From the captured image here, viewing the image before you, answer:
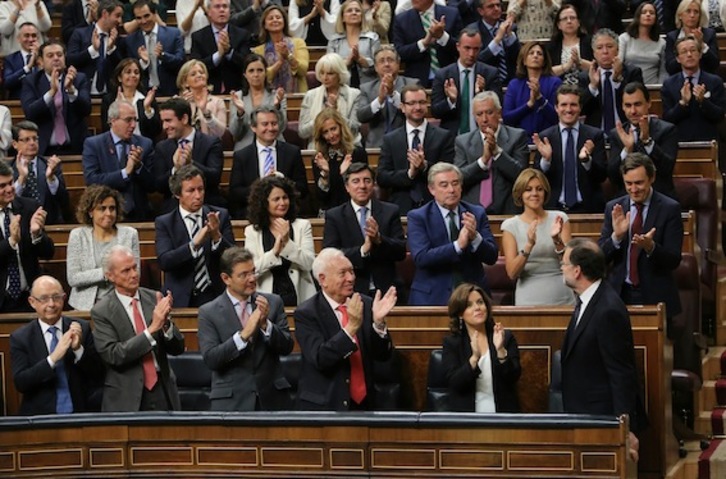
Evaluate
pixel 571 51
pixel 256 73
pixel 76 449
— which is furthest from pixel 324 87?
pixel 76 449

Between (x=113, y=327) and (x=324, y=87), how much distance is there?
2.78m

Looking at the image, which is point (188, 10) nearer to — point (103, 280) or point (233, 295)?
point (103, 280)

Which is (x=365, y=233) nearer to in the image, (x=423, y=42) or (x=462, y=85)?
(x=462, y=85)

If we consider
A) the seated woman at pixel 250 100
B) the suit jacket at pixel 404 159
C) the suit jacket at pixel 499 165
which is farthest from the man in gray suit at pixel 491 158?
the seated woman at pixel 250 100

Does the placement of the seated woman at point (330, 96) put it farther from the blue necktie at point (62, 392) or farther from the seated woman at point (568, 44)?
the blue necktie at point (62, 392)

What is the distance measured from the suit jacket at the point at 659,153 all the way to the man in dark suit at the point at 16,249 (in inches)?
110

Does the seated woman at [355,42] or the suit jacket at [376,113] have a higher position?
the seated woman at [355,42]

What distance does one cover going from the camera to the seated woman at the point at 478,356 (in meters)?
6.91

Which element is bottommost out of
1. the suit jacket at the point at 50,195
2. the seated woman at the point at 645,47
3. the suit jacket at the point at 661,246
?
the suit jacket at the point at 661,246

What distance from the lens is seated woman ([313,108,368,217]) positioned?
8.88 meters

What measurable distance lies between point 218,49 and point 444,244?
2949mm

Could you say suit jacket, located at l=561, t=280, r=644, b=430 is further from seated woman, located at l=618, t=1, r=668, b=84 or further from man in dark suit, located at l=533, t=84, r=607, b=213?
seated woman, located at l=618, t=1, r=668, b=84

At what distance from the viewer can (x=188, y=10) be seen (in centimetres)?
1085

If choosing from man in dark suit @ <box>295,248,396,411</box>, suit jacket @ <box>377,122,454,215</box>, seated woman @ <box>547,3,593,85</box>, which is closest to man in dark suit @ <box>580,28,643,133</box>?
seated woman @ <box>547,3,593,85</box>
